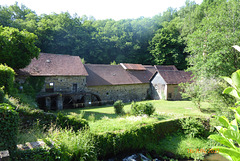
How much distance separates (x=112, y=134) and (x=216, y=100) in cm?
867

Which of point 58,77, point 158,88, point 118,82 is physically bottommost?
point 158,88

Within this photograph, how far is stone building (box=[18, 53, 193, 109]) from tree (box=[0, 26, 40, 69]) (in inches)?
149

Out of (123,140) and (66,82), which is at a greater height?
(66,82)

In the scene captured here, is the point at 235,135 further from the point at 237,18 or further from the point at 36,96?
the point at 36,96

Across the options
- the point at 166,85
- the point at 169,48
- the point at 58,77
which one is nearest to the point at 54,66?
the point at 58,77

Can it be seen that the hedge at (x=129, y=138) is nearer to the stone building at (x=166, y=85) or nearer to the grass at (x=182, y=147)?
the grass at (x=182, y=147)

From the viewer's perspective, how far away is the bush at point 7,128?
4.66 metres

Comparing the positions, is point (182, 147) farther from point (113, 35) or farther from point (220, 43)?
point (113, 35)

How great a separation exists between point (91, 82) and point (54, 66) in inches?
222

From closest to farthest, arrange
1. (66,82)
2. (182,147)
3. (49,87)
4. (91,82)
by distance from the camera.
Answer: (182,147) < (49,87) < (66,82) < (91,82)

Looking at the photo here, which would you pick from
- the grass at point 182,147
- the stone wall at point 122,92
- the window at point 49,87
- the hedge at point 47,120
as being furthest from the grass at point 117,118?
the stone wall at point 122,92

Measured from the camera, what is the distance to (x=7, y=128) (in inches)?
186

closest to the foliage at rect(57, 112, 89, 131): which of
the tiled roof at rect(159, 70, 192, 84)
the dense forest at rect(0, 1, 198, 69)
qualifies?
the tiled roof at rect(159, 70, 192, 84)

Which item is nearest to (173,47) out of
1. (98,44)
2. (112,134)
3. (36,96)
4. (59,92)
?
(98,44)
